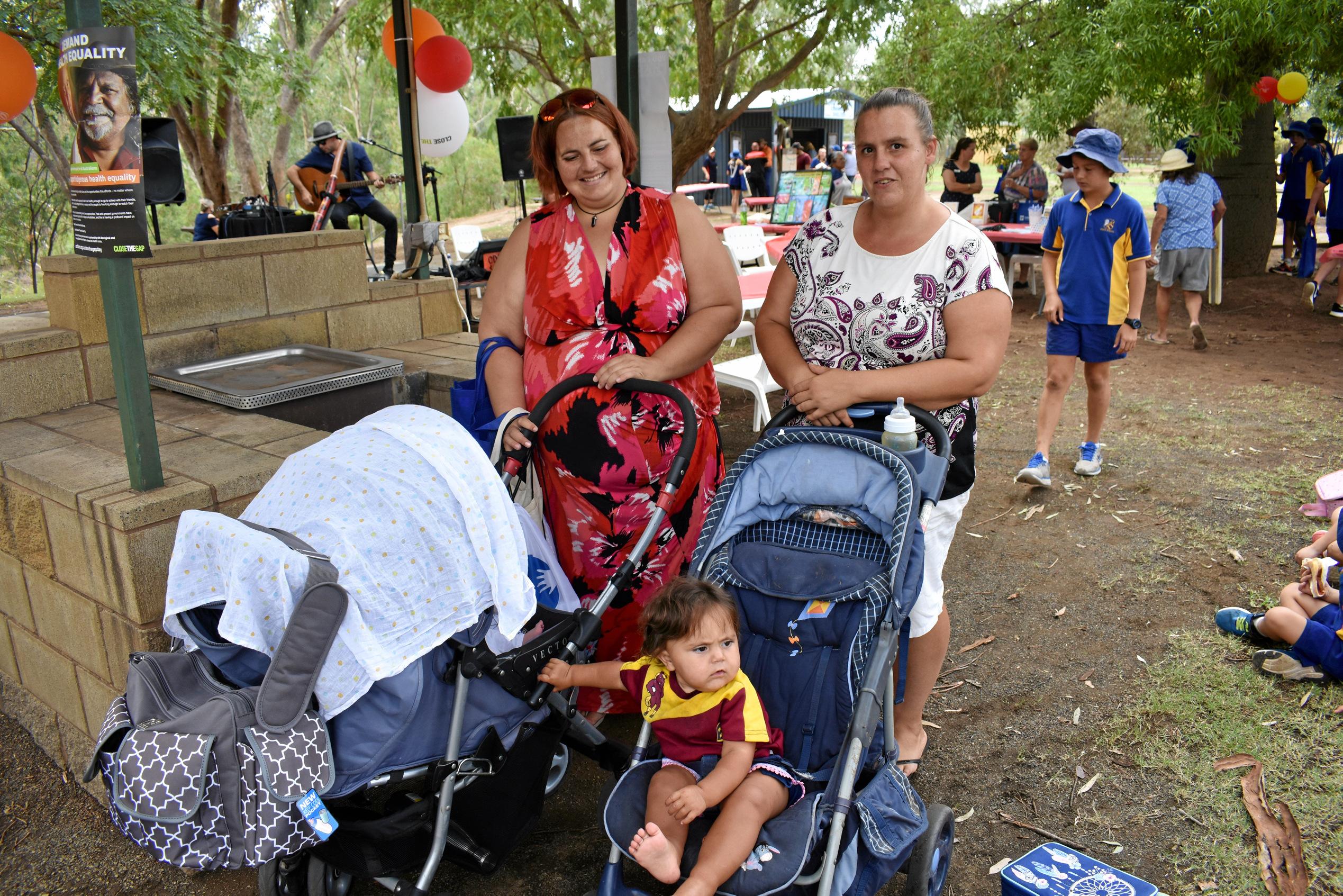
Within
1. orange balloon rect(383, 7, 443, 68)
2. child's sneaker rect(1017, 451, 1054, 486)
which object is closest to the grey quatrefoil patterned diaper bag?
child's sneaker rect(1017, 451, 1054, 486)

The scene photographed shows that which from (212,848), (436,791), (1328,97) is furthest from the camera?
(1328,97)

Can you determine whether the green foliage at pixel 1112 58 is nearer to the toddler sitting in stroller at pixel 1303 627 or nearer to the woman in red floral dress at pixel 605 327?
the toddler sitting in stroller at pixel 1303 627

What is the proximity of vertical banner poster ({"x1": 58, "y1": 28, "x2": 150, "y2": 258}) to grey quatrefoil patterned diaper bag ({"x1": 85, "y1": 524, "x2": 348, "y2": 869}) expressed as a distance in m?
1.39

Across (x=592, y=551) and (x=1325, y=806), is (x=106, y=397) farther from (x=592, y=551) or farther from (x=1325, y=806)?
(x=1325, y=806)

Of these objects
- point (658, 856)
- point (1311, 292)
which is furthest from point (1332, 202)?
point (658, 856)

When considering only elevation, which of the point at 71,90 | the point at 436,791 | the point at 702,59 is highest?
the point at 702,59

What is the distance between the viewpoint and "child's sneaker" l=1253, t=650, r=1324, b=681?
3598 millimetres

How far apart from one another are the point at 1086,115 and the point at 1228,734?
371 inches

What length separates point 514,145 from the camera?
36.1ft

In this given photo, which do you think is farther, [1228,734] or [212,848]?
[1228,734]

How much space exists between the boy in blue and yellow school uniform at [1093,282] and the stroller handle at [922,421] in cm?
315

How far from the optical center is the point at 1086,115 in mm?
10992

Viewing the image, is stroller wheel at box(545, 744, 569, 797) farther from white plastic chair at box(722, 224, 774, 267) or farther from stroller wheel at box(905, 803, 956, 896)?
white plastic chair at box(722, 224, 774, 267)

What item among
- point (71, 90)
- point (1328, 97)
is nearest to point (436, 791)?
point (71, 90)
